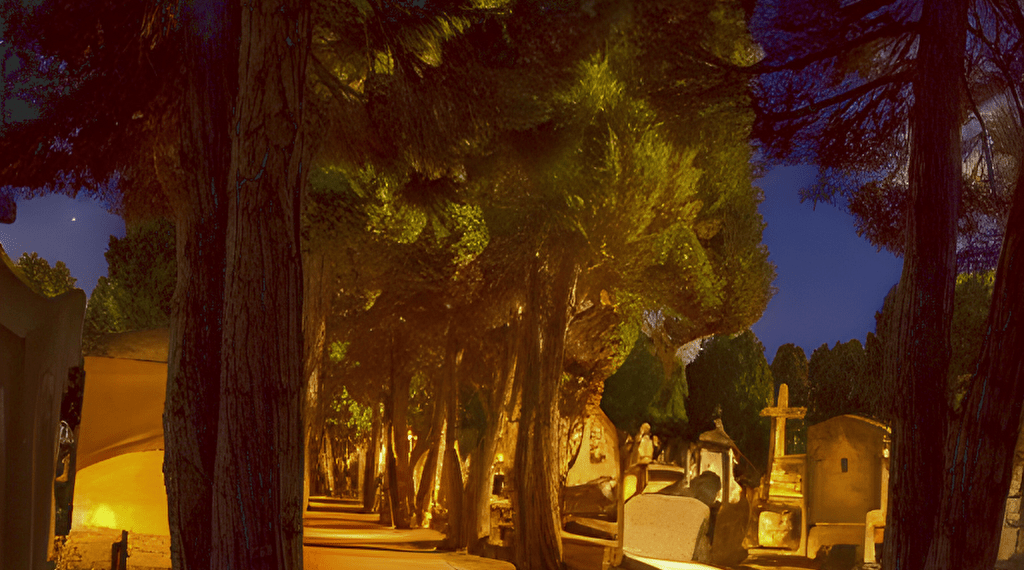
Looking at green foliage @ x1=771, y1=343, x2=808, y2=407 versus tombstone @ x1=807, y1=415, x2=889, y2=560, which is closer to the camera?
tombstone @ x1=807, y1=415, x2=889, y2=560

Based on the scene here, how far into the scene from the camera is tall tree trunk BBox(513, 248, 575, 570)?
13.1m

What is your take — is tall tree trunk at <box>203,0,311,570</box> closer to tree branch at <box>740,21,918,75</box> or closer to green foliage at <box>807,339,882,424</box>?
tree branch at <box>740,21,918,75</box>

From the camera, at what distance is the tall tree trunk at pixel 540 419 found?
13070mm

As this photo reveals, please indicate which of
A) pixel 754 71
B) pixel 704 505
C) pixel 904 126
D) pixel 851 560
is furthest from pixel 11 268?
pixel 851 560

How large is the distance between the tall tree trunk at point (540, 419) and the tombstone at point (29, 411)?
11094 millimetres

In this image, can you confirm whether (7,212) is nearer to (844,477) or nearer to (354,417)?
(844,477)

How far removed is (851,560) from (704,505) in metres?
2.95

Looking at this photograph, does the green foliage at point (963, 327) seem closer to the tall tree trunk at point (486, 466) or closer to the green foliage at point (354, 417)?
the tall tree trunk at point (486, 466)

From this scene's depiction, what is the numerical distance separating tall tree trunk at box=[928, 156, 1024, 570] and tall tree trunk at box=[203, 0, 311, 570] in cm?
424

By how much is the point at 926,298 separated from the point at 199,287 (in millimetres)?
5267

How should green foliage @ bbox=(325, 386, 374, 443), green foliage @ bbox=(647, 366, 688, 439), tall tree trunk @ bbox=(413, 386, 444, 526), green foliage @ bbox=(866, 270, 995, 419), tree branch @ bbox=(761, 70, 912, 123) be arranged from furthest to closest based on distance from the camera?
green foliage @ bbox=(647, 366, 688, 439)
green foliage @ bbox=(325, 386, 374, 443)
tall tree trunk @ bbox=(413, 386, 444, 526)
green foliage @ bbox=(866, 270, 995, 419)
tree branch @ bbox=(761, 70, 912, 123)

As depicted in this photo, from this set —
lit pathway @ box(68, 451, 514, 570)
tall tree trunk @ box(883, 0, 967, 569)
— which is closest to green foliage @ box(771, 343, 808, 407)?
lit pathway @ box(68, 451, 514, 570)

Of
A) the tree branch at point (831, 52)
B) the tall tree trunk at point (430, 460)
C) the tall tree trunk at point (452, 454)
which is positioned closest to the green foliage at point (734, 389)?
the tall tree trunk at point (430, 460)

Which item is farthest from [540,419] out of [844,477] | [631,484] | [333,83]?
[333,83]
